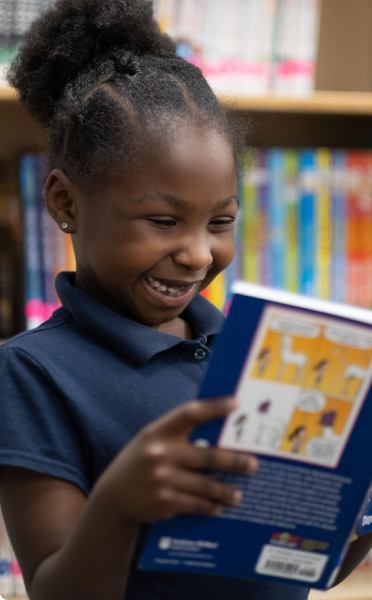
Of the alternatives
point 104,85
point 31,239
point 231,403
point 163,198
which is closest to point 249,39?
point 31,239

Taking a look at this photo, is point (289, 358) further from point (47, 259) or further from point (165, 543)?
point (47, 259)

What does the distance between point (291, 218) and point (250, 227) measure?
0.28 feet

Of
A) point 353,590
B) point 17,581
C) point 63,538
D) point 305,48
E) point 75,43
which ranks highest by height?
point 305,48

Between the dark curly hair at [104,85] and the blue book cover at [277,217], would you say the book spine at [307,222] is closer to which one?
the blue book cover at [277,217]

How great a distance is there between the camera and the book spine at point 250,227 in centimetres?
129

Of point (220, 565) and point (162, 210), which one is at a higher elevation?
point (162, 210)

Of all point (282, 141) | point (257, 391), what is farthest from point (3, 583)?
point (282, 141)

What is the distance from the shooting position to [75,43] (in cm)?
75

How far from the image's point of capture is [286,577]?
51 cm

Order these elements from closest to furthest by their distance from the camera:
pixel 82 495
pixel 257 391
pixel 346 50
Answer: pixel 257 391, pixel 82 495, pixel 346 50

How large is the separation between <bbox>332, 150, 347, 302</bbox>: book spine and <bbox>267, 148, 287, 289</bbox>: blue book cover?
0.10 m

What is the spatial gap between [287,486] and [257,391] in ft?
0.27

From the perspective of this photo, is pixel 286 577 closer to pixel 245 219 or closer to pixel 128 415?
pixel 128 415

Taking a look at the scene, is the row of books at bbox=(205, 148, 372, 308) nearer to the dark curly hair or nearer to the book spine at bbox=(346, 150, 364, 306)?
the book spine at bbox=(346, 150, 364, 306)
